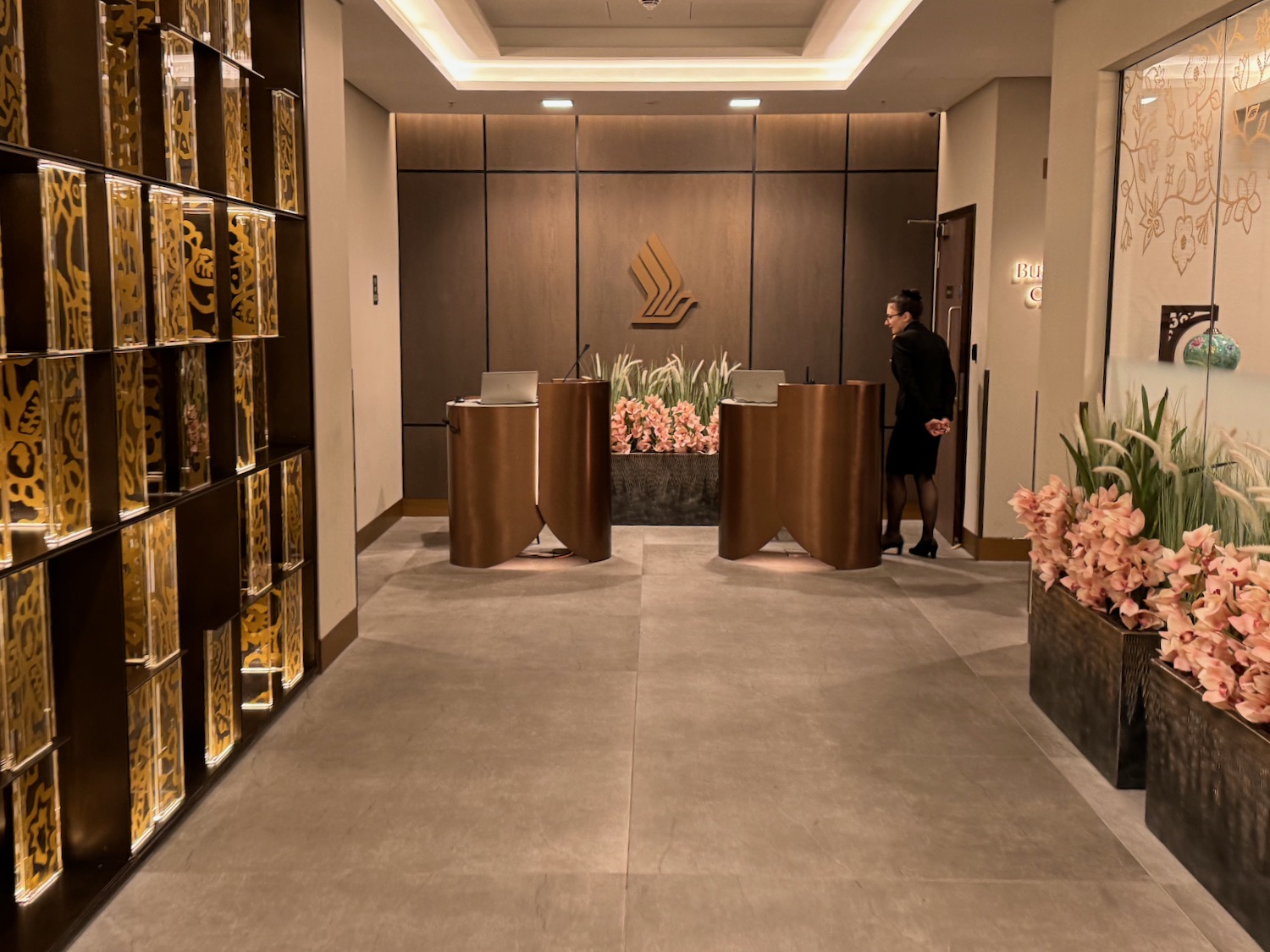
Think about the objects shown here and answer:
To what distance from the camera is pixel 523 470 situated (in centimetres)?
670

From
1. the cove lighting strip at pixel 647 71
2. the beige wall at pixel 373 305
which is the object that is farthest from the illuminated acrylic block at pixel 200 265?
the cove lighting strip at pixel 647 71

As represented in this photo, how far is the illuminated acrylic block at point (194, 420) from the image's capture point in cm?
347

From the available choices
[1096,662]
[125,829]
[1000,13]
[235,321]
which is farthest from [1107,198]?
[125,829]

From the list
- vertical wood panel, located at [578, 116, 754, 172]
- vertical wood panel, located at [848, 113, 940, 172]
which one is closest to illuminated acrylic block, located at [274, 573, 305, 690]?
vertical wood panel, located at [578, 116, 754, 172]

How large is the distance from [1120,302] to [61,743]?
4057 mm

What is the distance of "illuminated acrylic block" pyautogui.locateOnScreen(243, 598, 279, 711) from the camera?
423 cm

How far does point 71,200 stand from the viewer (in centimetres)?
266

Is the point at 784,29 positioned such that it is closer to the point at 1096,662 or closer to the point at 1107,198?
the point at 1107,198

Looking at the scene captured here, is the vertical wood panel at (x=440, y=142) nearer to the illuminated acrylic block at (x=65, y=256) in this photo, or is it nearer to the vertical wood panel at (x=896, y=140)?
the vertical wood panel at (x=896, y=140)

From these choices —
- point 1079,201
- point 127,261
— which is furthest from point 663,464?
point 127,261

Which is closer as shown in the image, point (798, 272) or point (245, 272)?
point (245, 272)

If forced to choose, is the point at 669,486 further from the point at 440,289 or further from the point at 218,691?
the point at 218,691

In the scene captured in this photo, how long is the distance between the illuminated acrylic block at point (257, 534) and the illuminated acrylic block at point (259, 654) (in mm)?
156

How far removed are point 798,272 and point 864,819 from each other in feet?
19.3
